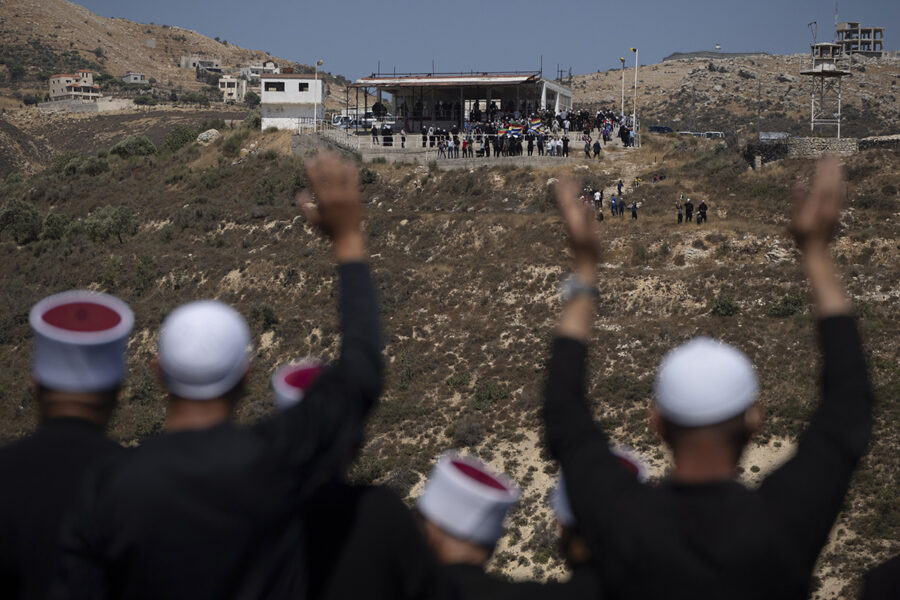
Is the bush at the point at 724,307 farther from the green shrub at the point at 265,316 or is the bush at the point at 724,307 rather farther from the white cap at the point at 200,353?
the white cap at the point at 200,353

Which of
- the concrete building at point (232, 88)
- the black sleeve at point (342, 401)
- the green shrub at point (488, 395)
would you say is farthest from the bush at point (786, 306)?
the concrete building at point (232, 88)

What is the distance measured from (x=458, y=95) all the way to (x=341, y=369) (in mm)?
47986

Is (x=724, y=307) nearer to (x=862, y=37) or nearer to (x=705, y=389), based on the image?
(x=705, y=389)

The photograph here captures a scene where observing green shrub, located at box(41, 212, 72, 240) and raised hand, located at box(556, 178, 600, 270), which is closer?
raised hand, located at box(556, 178, 600, 270)

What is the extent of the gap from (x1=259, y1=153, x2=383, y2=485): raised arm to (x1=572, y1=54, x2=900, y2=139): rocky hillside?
6684cm

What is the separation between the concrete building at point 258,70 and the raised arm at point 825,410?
140m

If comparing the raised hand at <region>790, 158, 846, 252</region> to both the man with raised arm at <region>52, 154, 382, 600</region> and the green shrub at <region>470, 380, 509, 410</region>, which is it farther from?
the green shrub at <region>470, 380, 509, 410</region>

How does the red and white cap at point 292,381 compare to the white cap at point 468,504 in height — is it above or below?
above

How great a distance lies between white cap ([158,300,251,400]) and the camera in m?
2.48

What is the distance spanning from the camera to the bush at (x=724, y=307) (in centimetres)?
2564

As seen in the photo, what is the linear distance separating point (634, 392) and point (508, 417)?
313cm

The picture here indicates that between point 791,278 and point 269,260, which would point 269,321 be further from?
point 791,278

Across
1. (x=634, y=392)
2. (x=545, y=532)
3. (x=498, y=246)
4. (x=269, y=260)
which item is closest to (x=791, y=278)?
(x=634, y=392)

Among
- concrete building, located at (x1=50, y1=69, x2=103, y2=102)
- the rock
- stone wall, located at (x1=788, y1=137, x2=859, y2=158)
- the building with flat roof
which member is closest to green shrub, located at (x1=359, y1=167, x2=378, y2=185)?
the building with flat roof
